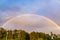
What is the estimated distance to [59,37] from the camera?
531 inches

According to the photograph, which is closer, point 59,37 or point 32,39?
point 32,39

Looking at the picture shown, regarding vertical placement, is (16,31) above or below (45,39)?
above

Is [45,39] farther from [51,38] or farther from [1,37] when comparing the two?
[1,37]

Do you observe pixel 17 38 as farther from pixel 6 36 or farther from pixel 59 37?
pixel 59 37

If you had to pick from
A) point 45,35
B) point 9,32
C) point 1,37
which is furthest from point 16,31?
point 45,35

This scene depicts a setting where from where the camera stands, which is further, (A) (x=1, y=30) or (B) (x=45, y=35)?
(A) (x=1, y=30)

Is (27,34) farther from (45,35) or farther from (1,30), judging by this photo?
(1,30)

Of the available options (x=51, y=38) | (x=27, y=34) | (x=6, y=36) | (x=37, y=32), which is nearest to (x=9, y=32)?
(x=6, y=36)

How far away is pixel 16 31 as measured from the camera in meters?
12.7

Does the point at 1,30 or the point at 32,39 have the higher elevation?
the point at 1,30

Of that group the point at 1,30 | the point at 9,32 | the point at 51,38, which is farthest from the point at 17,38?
the point at 51,38

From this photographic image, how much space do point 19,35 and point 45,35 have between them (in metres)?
2.29

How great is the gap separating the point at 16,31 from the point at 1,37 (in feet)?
4.66

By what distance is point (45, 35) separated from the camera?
12578 millimetres
